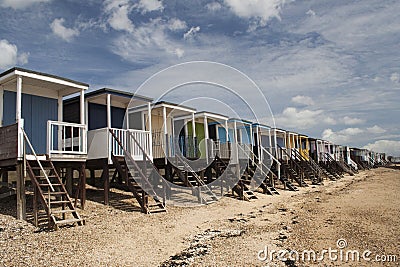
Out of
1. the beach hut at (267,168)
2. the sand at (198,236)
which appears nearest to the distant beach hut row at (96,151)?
the beach hut at (267,168)

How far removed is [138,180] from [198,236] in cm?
396

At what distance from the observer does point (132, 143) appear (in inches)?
493

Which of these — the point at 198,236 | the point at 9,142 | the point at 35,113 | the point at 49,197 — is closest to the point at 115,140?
the point at 35,113

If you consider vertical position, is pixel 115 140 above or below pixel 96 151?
above

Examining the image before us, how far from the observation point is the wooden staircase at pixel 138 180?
1057 centimetres

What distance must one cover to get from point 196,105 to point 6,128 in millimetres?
8915

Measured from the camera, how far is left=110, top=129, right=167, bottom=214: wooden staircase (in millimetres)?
10570

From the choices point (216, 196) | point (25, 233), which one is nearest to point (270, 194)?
point (216, 196)

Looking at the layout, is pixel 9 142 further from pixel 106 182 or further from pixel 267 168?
pixel 267 168

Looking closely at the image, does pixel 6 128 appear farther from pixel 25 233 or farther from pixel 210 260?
pixel 210 260

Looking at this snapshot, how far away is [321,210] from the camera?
427 inches

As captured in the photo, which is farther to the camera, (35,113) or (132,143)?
(132,143)

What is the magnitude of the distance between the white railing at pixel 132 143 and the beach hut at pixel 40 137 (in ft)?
3.85

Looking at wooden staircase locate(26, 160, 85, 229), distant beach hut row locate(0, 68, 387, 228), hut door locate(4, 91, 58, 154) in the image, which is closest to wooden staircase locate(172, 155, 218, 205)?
distant beach hut row locate(0, 68, 387, 228)
